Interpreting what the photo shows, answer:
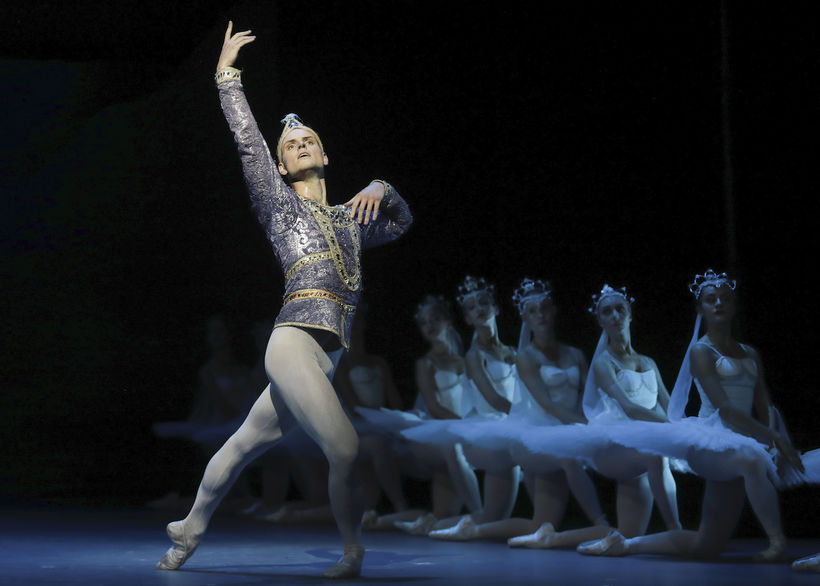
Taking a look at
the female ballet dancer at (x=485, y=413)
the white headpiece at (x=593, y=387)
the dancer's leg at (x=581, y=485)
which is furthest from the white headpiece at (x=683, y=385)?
the female ballet dancer at (x=485, y=413)

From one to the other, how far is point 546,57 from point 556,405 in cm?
210

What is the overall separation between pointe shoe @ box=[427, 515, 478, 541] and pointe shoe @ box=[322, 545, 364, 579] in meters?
1.54

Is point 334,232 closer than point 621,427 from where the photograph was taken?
Yes

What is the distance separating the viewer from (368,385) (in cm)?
642

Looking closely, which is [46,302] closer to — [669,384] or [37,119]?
[37,119]

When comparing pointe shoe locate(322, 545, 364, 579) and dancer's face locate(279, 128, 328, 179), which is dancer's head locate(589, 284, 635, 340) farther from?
pointe shoe locate(322, 545, 364, 579)

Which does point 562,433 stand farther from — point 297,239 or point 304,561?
point 297,239

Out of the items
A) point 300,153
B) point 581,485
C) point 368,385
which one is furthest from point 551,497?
point 300,153

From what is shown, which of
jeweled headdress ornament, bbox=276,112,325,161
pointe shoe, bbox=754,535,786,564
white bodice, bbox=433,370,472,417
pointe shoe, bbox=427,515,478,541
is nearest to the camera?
jeweled headdress ornament, bbox=276,112,325,161

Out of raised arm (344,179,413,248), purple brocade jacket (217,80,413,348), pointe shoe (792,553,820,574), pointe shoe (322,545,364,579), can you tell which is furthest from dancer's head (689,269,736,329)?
pointe shoe (322,545,364,579)

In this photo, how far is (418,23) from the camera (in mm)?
6602

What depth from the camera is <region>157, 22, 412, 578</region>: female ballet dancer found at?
3691 mm

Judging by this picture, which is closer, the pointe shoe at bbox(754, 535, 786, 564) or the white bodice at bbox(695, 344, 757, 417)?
the pointe shoe at bbox(754, 535, 786, 564)

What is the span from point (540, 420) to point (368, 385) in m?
1.39
